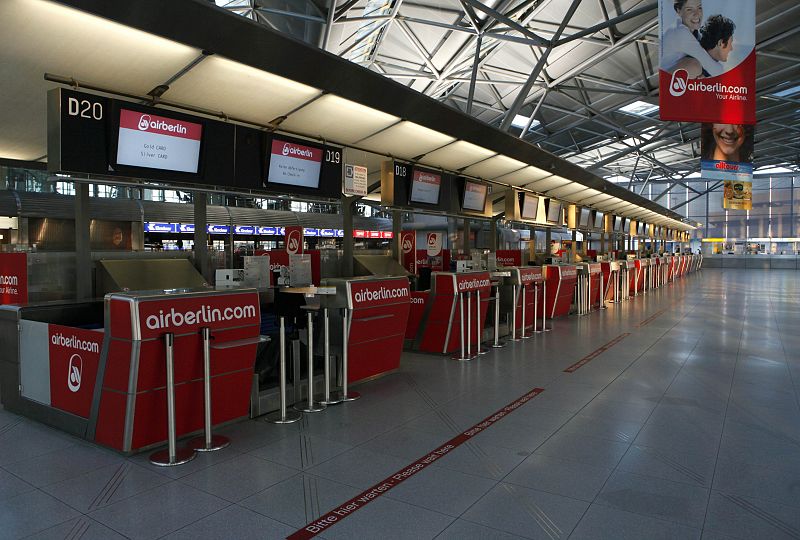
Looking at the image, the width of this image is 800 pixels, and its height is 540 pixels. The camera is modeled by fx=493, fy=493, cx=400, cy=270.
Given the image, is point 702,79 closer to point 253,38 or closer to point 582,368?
point 582,368

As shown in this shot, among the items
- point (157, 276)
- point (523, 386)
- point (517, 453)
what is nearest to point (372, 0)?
point (157, 276)

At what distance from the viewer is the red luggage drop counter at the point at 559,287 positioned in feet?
35.2

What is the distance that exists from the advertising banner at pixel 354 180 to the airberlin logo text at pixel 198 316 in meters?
2.86

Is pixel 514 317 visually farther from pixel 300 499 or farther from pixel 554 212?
pixel 300 499

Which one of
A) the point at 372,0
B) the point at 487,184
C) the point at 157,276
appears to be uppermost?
the point at 372,0

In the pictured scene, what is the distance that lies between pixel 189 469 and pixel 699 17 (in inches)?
257

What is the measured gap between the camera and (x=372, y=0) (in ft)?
46.5

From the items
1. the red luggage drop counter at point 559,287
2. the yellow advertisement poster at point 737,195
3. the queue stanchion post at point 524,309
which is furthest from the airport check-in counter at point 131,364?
the yellow advertisement poster at point 737,195

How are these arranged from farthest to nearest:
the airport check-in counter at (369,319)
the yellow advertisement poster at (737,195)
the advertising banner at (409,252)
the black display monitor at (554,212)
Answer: the yellow advertisement poster at (737,195) < the black display monitor at (554,212) < the advertising banner at (409,252) < the airport check-in counter at (369,319)

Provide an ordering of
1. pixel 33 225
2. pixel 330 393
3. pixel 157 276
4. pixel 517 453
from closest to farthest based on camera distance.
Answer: pixel 517 453, pixel 330 393, pixel 157 276, pixel 33 225

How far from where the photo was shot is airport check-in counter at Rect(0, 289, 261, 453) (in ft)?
11.3

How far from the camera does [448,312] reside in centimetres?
720

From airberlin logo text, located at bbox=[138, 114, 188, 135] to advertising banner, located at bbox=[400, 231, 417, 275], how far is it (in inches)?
283

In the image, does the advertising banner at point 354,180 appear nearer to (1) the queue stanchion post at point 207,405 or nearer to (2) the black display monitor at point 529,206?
(1) the queue stanchion post at point 207,405
